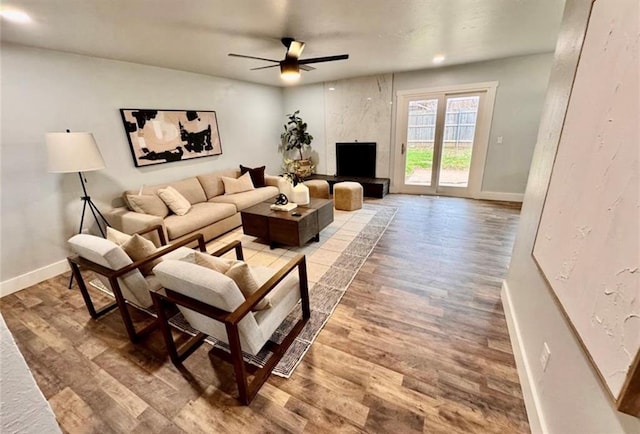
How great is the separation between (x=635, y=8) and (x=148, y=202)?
13.8 feet

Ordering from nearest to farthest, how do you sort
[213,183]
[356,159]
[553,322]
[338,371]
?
[553,322], [338,371], [213,183], [356,159]

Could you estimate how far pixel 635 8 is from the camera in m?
0.85

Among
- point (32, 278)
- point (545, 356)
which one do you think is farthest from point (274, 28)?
point (32, 278)

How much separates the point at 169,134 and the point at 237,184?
1.27 metres

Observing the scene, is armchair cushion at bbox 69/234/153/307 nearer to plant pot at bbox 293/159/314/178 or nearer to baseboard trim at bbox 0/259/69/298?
baseboard trim at bbox 0/259/69/298

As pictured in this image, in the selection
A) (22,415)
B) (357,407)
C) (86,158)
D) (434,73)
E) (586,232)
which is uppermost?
(434,73)

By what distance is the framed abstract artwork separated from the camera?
363 centimetres

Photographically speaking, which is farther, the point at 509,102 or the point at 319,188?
the point at 319,188

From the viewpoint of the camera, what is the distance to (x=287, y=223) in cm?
317

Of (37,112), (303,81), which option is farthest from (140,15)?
(303,81)

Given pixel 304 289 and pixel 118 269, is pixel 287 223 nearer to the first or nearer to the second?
pixel 304 289

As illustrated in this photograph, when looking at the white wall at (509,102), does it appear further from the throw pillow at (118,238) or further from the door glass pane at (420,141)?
the throw pillow at (118,238)

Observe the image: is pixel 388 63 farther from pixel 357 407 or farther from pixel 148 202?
pixel 357 407

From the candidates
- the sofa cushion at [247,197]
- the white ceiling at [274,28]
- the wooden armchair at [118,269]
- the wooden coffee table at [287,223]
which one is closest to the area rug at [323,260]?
the wooden coffee table at [287,223]
